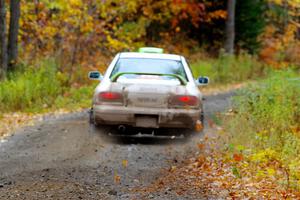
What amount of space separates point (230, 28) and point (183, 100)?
1871 centimetres

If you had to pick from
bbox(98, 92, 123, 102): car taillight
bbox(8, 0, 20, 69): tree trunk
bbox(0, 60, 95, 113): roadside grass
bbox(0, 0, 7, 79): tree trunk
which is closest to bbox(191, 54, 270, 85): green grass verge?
bbox(0, 60, 95, 113): roadside grass

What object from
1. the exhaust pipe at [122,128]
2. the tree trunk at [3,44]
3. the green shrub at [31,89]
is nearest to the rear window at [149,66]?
the exhaust pipe at [122,128]

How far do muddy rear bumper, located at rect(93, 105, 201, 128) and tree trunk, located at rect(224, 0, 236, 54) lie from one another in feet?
60.5

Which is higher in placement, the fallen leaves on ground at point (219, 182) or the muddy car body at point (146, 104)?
the muddy car body at point (146, 104)

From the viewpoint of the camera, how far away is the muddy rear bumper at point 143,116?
448 inches

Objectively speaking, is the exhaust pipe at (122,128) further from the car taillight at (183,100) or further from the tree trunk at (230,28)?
the tree trunk at (230,28)

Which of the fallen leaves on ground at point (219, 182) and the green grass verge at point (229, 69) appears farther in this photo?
the green grass verge at point (229, 69)

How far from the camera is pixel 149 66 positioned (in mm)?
12609

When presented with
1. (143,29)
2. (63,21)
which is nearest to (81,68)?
(63,21)

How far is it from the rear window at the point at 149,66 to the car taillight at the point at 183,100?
101 cm

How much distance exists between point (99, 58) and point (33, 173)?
53.7 ft

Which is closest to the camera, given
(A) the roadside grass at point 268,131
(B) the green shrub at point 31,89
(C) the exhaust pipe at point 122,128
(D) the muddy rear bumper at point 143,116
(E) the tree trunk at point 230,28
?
(A) the roadside grass at point 268,131

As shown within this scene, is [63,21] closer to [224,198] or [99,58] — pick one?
[99,58]

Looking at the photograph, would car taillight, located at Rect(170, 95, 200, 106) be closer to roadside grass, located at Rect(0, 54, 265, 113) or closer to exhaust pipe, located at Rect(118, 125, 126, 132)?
exhaust pipe, located at Rect(118, 125, 126, 132)
